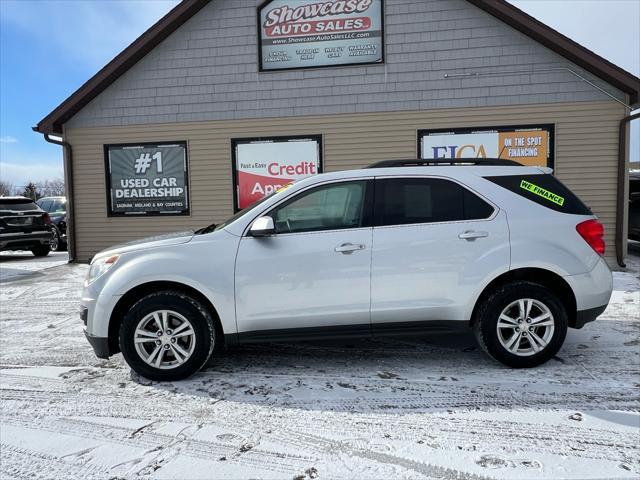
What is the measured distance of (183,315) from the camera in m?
3.81

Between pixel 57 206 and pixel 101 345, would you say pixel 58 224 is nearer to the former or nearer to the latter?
pixel 57 206

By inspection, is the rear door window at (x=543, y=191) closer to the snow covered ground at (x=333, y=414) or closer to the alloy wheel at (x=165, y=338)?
the snow covered ground at (x=333, y=414)

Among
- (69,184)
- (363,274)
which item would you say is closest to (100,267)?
(363,274)

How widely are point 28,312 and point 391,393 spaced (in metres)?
5.59

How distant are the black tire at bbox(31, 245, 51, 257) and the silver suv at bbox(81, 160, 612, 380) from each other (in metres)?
10.6

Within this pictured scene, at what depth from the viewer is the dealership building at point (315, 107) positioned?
9.30m

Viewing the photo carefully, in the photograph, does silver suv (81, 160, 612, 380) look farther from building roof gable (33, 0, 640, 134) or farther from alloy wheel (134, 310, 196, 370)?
building roof gable (33, 0, 640, 134)

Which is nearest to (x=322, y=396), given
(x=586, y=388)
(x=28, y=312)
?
(x=586, y=388)

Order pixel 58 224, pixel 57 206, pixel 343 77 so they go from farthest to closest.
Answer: pixel 57 206 → pixel 58 224 → pixel 343 77

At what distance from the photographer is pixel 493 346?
13.0ft

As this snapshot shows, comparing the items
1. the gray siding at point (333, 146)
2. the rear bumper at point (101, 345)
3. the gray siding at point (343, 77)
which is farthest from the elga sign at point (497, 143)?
the rear bumper at point (101, 345)

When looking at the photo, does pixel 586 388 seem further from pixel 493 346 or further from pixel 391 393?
pixel 391 393

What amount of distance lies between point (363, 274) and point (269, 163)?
6.75 m

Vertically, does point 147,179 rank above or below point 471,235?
above
